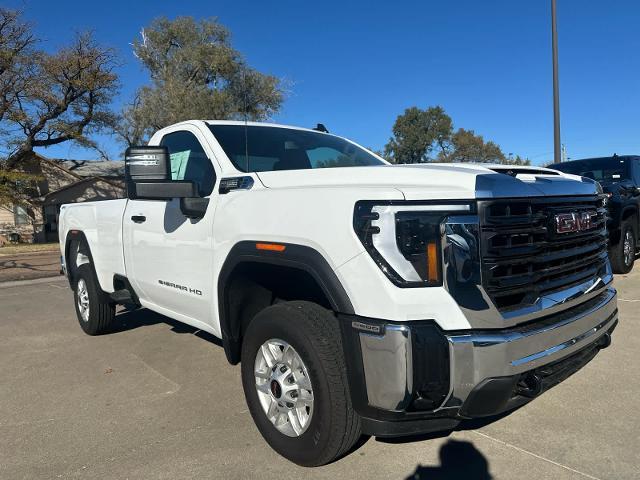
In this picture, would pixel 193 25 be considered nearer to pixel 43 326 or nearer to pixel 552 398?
pixel 43 326

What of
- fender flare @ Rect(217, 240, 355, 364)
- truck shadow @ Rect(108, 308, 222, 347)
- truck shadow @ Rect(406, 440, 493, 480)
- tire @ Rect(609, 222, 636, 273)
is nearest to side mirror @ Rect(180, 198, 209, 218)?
fender flare @ Rect(217, 240, 355, 364)

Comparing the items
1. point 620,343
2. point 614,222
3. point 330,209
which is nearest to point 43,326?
point 330,209

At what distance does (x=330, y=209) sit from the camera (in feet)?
7.98

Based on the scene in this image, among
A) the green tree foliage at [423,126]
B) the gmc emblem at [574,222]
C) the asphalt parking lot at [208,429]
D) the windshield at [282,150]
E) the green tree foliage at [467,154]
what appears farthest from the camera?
the green tree foliage at [423,126]

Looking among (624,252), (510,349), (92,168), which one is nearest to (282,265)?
(510,349)

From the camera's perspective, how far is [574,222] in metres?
2.69

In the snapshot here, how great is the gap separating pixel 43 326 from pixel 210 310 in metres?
4.23

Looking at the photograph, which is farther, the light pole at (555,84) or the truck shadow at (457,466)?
the light pole at (555,84)

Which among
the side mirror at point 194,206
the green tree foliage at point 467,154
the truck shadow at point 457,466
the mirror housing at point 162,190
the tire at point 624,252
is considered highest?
the green tree foliage at point 467,154

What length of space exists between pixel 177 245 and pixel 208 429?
131 cm

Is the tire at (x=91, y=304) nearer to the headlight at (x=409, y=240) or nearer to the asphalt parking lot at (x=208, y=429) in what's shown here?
the asphalt parking lot at (x=208, y=429)

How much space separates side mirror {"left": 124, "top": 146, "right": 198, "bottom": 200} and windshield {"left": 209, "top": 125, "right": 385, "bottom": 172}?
1.44ft

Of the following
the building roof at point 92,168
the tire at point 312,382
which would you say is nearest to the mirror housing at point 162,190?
the tire at point 312,382

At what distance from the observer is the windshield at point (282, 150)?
146 inches
